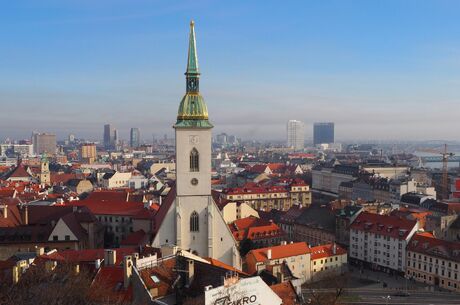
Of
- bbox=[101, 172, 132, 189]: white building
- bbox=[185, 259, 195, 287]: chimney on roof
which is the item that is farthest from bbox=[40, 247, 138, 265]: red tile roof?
bbox=[101, 172, 132, 189]: white building

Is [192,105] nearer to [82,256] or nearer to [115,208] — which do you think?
[82,256]

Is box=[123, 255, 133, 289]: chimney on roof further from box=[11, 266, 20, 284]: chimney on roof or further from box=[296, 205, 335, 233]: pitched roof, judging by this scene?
box=[296, 205, 335, 233]: pitched roof

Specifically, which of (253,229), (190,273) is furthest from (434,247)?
(190,273)

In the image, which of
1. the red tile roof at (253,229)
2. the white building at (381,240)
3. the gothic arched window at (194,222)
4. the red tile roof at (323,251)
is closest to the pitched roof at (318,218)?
the red tile roof at (253,229)

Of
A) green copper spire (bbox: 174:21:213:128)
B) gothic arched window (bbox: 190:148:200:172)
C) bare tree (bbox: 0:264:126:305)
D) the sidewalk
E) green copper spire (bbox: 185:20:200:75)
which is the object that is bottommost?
the sidewalk

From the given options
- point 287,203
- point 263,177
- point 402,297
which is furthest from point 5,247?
point 263,177
